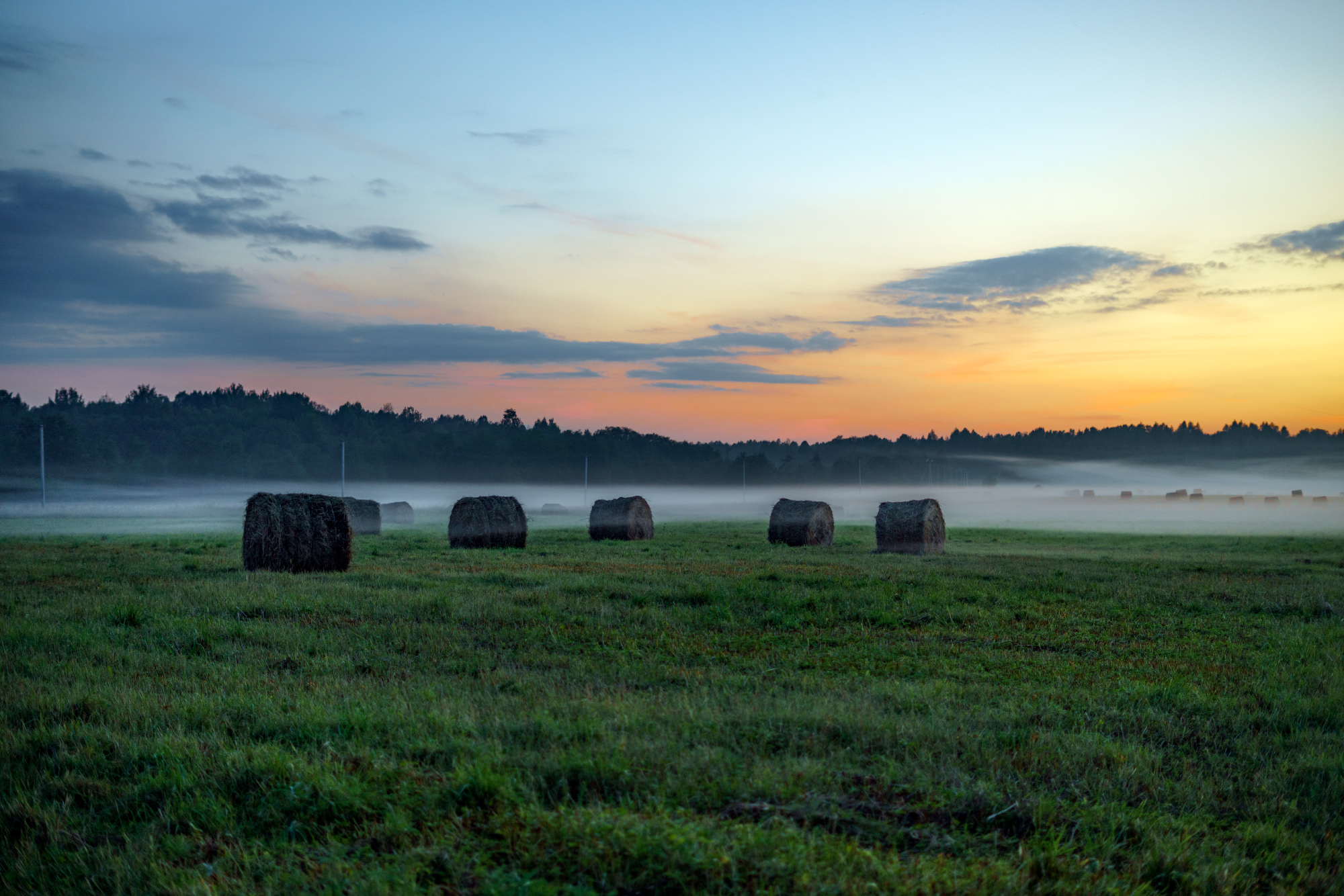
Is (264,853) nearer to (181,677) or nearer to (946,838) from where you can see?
(946,838)

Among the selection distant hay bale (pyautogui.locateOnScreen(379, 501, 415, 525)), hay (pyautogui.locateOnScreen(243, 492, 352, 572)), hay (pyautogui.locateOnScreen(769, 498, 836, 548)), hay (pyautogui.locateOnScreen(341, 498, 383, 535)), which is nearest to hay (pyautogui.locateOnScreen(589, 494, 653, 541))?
hay (pyautogui.locateOnScreen(769, 498, 836, 548))

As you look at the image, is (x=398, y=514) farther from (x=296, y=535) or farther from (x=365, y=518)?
(x=296, y=535)

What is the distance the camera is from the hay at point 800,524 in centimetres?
3212

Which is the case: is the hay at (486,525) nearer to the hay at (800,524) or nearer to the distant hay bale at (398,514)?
the hay at (800,524)

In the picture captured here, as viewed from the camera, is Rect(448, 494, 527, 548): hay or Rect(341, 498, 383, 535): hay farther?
Rect(341, 498, 383, 535): hay

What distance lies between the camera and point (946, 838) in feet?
16.0

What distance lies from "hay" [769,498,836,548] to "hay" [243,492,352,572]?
56.4 ft

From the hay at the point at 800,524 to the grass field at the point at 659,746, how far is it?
57.5 feet

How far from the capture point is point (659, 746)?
6.21 meters

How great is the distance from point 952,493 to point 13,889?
14934 centimetres

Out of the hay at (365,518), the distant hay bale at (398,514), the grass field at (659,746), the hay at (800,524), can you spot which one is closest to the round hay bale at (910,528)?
the hay at (800,524)

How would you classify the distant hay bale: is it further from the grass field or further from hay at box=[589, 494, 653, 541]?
the grass field

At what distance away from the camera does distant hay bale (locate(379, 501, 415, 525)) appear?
5696 cm

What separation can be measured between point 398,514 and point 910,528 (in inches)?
1579
